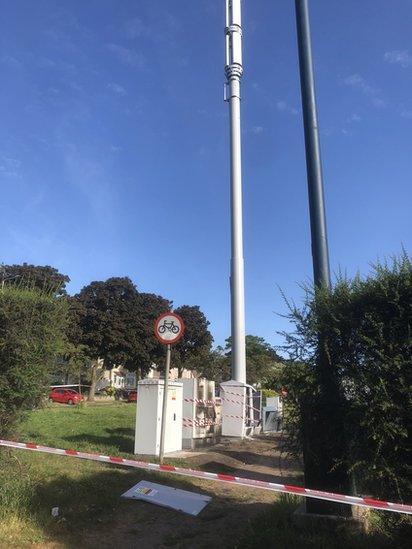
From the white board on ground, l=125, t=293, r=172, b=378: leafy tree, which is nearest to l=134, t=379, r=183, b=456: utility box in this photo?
the white board on ground

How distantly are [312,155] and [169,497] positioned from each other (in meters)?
4.99

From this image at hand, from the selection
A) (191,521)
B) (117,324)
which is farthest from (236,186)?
(117,324)

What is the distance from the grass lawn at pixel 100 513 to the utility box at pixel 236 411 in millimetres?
6842

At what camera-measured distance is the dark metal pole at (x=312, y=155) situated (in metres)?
6.93

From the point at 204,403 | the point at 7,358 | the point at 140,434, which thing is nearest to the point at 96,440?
the point at 140,434

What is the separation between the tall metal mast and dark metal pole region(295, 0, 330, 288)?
10.2m

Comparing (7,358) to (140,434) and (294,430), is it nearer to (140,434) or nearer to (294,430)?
(294,430)

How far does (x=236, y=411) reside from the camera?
620 inches

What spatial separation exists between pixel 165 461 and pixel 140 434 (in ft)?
3.80

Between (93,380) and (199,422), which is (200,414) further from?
(93,380)

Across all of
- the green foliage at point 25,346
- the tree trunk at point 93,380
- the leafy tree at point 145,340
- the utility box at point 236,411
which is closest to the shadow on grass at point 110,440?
the utility box at point 236,411

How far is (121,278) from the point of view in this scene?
60.8 m

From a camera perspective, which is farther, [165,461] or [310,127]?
[165,461]

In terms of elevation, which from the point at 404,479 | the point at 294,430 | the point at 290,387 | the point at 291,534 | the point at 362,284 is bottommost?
the point at 291,534
